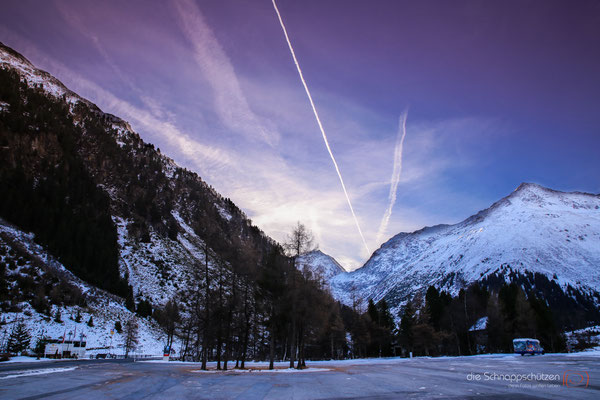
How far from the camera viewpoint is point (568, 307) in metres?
181

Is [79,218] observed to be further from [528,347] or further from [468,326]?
[528,347]

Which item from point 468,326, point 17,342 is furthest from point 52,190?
point 468,326

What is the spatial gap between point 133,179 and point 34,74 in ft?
257

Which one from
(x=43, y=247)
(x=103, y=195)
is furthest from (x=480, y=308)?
(x=103, y=195)

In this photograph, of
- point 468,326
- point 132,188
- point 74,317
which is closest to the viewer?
point 468,326

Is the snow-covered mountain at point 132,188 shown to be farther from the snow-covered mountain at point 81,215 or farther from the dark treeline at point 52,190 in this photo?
the dark treeline at point 52,190

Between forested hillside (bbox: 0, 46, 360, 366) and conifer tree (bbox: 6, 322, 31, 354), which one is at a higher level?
forested hillside (bbox: 0, 46, 360, 366)

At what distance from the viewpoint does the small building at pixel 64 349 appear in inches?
2202

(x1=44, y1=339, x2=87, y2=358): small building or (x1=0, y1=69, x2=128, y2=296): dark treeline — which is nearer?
(x1=44, y1=339, x2=87, y2=358): small building

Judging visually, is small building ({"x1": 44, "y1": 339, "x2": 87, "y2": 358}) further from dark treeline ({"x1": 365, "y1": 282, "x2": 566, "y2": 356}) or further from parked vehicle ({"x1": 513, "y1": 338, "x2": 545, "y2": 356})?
parked vehicle ({"x1": 513, "y1": 338, "x2": 545, "y2": 356})

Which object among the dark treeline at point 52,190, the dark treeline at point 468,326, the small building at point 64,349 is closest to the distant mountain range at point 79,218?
the dark treeline at point 52,190

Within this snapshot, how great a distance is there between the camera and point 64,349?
5909 centimetres

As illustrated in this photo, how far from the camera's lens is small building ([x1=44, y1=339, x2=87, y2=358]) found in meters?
55.9

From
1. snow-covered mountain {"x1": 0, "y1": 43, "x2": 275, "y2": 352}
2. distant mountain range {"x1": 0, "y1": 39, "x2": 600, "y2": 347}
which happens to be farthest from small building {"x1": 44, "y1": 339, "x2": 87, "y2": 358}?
distant mountain range {"x1": 0, "y1": 39, "x2": 600, "y2": 347}
